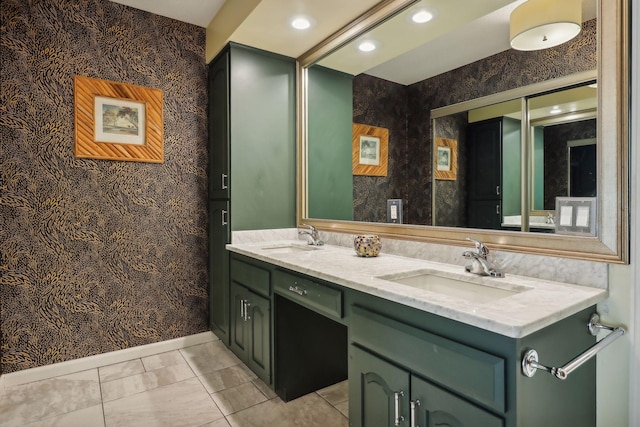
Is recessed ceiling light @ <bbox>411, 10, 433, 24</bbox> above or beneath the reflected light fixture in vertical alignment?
above

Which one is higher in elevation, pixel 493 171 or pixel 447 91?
pixel 447 91

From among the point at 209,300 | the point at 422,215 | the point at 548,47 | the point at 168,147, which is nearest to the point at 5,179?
the point at 168,147

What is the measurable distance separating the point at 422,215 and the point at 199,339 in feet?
6.90

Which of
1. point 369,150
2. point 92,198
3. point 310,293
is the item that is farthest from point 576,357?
point 92,198

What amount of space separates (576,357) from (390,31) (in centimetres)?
179

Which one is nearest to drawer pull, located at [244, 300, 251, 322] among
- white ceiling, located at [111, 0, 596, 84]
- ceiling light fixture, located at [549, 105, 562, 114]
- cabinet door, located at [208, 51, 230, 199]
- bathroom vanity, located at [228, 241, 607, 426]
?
bathroom vanity, located at [228, 241, 607, 426]

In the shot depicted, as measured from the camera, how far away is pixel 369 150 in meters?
2.23

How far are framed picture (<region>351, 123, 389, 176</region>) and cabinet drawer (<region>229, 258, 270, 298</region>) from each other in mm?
889

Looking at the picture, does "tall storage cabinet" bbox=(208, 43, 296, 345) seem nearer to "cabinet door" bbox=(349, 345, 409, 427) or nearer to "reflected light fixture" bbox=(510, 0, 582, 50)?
"cabinet door" bbox=(349, 345, 409, 427)

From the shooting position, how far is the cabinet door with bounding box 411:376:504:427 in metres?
0.93

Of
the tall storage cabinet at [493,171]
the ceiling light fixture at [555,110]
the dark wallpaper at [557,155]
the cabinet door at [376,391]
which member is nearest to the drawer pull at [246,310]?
the cabinet door at [376,391]

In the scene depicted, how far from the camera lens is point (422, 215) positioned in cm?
185

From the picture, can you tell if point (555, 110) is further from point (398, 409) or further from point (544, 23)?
point (398, 409)

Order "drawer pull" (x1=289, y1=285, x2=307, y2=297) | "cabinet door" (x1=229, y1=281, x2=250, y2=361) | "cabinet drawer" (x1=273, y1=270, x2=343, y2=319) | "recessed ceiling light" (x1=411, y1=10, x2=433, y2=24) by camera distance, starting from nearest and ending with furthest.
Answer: "cabinet drawer" (x1=273, y1=270, x2=343, y2=319) < "drawer pull" (x1=289, y1=285, x2=307, y2=297) < "recessed ceiling light" (x1=411, y1=10, x2=433, y2=24) < "cabinet door" (x1=229, y1=281, x2=250, y2=361)
